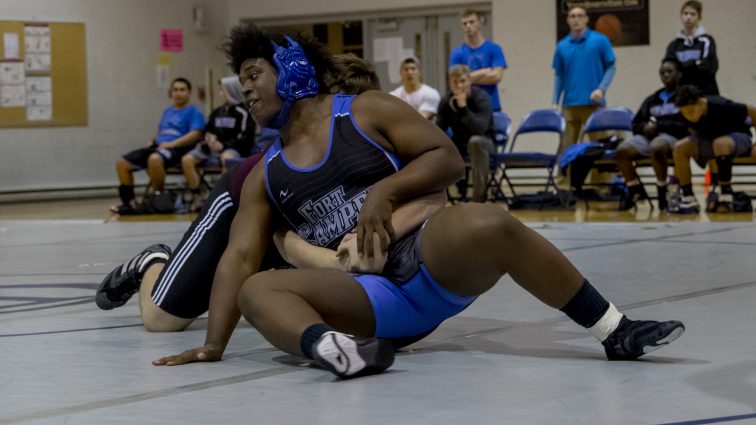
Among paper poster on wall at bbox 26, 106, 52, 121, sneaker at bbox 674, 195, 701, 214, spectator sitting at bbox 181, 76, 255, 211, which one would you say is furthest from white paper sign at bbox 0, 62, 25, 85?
sneaker at bbox 674, 195, 701, 214

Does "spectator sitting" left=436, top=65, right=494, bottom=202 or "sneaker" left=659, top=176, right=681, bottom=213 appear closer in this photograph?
"sneaker" left=659, top=176, right=681, bottom=213

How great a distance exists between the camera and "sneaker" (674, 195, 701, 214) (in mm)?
9141

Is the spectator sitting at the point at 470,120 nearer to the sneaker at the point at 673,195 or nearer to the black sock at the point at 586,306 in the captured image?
the sneaker at the point at 673,195

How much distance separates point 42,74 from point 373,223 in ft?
38.9

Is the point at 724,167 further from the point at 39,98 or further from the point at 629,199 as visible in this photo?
the point at 39,98

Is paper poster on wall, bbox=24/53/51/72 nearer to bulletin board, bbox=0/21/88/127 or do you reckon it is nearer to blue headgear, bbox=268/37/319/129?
bulletin board, bbox=0/21/88/127

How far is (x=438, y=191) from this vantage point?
3.41m

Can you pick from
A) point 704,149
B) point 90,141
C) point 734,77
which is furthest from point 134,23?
point 704,149

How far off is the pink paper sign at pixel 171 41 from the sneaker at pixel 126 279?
38.0 feet

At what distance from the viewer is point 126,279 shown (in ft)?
14.4

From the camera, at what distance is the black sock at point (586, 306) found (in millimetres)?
3176

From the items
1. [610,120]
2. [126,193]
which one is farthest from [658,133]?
[126,193]

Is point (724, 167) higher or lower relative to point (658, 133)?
lower

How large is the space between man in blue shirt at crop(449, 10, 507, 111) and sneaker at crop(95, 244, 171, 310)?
273 inches
